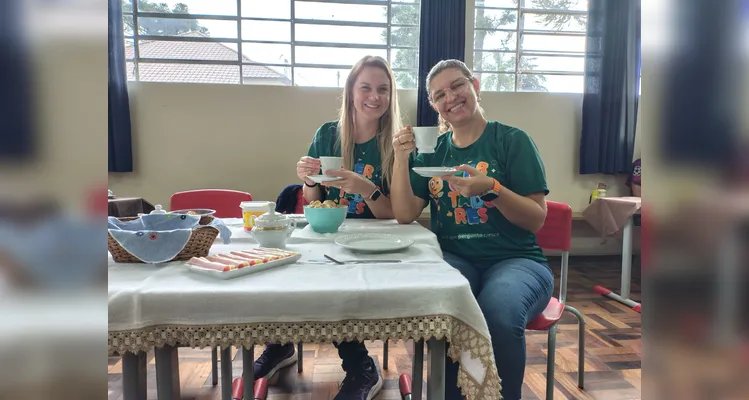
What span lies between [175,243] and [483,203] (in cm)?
94

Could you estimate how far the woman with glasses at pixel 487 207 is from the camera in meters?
1.10

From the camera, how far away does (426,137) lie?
1.34m

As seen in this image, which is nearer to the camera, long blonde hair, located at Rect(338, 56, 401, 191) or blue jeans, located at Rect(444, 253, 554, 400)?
blue jeans, located at Rect(444, 253, 554, 400)

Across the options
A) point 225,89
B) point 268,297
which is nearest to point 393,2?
point 225,89

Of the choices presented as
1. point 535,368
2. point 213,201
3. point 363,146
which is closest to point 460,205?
point 363,146

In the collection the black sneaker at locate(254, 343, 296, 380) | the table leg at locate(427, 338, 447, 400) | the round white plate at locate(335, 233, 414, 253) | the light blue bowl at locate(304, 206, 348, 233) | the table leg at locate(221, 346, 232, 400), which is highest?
the light blue bowl at locate(304, 206, 348, 233)

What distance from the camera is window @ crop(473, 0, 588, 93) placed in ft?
12.1

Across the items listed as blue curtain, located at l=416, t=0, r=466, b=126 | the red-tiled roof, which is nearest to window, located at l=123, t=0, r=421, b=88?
the red-tiled roof

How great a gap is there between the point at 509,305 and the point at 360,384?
69cm

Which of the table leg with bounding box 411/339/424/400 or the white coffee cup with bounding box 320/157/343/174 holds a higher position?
the white coffee cup with bounding box 320/157/343/174

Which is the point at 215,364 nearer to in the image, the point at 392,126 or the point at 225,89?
the point at 392,126

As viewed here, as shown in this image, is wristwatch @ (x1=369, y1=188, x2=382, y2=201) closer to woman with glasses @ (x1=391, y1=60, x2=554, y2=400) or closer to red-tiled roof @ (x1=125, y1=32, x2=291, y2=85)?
woman with glasses @ (x1=391, y1=60, x2=554, y2=400)

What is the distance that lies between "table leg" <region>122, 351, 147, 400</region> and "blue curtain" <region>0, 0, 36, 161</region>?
768 millimetres

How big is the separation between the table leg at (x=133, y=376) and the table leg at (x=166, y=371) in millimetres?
26
